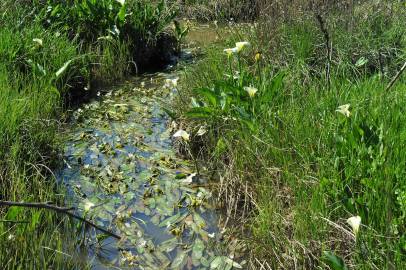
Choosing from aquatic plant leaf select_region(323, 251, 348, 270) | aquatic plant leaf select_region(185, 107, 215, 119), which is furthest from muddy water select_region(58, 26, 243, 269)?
aquatic plant leaf select_region(323, 251, 348, 270)

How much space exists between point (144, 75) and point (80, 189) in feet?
9.01

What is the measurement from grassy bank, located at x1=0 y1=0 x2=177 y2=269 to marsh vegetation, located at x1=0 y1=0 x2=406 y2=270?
0.02 m

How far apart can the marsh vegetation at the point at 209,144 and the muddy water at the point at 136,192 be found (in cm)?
1

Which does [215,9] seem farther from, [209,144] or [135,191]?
[135,191]

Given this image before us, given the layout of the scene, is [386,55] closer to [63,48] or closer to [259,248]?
[259,248]

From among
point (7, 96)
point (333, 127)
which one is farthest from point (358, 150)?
point (7, 96)

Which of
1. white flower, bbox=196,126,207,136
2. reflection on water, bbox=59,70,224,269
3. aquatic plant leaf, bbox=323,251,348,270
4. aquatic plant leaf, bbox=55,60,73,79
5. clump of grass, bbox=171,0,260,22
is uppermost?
aquatic plant leaf, bbox=323,251,348,270

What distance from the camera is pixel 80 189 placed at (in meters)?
3.67

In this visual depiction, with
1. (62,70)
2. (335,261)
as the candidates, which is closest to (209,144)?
(62,70)

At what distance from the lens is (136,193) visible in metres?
3.66

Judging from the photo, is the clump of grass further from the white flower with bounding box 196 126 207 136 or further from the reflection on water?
the white flower with bounding box 196 126 207 136

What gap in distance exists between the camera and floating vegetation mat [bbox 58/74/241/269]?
9.83 ft

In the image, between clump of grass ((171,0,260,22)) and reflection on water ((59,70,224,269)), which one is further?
clump of grass ((171,0,260,22))

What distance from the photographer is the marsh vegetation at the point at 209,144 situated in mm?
2613
